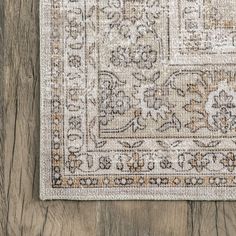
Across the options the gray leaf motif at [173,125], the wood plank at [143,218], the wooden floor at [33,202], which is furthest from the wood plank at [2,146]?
the gray leaf motif at [173,125]

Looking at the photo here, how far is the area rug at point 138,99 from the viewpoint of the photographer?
35.0 inches

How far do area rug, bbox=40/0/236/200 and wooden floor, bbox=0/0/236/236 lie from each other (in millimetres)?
18

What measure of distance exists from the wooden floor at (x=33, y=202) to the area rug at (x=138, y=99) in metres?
0.02

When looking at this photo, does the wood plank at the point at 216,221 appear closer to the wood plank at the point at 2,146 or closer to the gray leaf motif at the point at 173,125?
the gray leaf motif at the point at 173,125

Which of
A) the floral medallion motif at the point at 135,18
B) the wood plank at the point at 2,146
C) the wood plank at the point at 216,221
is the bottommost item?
the wood plank at the point at 216,221

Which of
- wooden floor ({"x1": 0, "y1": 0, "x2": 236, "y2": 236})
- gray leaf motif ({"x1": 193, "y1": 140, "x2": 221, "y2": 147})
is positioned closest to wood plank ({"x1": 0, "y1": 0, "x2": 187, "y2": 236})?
wooden floor ({"x1": 0, "y1": 0, "x2": 236, "y2": 236})

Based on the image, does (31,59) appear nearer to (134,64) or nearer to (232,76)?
(134,64)

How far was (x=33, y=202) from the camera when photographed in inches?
35.7

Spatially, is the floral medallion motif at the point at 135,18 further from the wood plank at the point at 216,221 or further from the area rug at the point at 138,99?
the wood plank at the point at 216,221

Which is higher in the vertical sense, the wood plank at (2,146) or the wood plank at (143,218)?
the wood plank at (2,146)

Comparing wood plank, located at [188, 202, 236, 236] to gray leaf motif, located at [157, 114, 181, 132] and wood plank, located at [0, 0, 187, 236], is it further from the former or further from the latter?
gray leaf motif, located at [157, 114, 181, 132]

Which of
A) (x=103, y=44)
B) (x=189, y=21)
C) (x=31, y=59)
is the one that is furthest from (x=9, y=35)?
(x=189, y=21)

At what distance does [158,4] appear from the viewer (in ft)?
2.97

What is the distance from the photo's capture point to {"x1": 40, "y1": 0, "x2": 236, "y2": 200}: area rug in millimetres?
888
